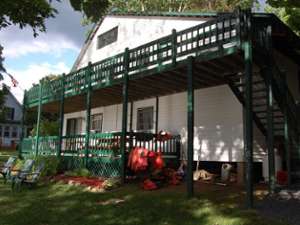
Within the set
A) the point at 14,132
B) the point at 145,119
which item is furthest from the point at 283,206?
the point at 14,132

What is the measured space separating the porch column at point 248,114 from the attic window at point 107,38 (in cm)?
1029

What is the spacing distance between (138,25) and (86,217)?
1112cm

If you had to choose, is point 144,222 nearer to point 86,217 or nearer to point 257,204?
point 86,217

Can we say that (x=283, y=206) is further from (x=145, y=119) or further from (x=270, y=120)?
(x=145, y=119)

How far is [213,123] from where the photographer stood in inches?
466

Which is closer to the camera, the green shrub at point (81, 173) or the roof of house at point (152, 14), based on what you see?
the green shrub at point (81, 173)

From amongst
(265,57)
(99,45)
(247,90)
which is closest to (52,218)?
(247,90)

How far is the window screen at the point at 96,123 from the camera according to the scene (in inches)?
685

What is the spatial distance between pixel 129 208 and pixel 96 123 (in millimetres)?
11189

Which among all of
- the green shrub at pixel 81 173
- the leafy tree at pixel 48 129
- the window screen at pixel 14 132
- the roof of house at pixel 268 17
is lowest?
the green shrub at pixel 81 173

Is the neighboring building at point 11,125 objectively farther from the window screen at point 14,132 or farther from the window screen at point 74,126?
the window screen at point 74,126

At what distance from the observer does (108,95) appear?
13883 mm

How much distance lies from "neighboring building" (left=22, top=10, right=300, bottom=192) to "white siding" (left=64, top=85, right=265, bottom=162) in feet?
0.11

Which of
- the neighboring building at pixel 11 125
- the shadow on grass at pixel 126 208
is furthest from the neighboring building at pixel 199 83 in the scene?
the neighboring building at pixel 11 125
